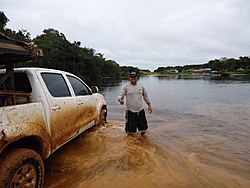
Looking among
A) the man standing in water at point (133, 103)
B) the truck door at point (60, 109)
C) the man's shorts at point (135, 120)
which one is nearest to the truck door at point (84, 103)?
the truck door at point (60, 109)

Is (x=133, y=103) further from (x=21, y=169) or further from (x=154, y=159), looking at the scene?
(x=21, y=169)

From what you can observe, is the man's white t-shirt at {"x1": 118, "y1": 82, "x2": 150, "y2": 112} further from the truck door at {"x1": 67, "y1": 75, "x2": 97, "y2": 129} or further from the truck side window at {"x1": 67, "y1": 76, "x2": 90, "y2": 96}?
the truck side window at {"x1": 67, "y1": 76, "x2": 90, "y2": 96}

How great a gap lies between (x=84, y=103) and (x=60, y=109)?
102 cm

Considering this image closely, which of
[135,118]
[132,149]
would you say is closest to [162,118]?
[135,118]

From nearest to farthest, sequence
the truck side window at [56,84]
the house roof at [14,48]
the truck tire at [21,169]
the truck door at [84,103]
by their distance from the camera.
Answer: the truck tire at [21,169]
the house roof at [14,48]
the truck side window at [56,84]
the truck door at [84,103]

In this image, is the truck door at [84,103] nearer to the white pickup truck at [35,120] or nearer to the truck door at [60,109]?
the white pickup truck at [35,120]

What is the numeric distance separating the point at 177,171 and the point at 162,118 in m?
4.46

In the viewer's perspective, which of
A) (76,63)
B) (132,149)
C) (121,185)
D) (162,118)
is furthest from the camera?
(76,63)

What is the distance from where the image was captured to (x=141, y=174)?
301cm

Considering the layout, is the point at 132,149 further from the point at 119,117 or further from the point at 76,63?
the point at 76,63

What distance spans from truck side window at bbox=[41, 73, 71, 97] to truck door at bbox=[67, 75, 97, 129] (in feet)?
1.08

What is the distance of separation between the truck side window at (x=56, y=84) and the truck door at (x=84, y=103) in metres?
0.33

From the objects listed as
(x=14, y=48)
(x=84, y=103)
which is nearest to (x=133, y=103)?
(x=84, y=103)

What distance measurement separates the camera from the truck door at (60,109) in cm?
280
